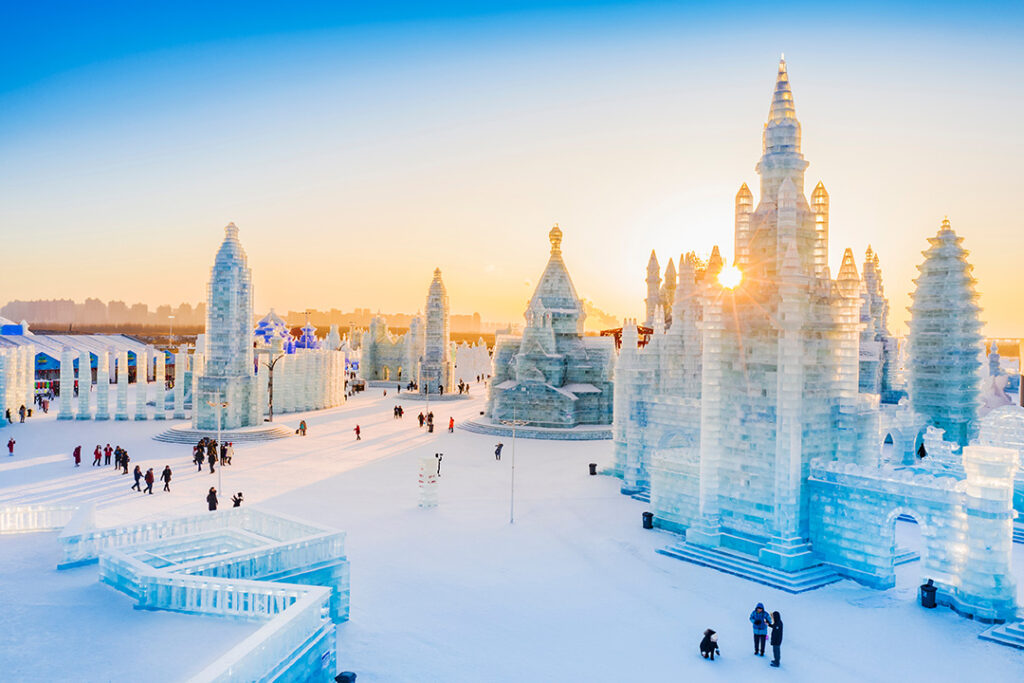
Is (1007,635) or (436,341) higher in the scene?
(436,341)

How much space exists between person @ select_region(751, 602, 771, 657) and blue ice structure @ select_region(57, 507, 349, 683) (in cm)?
801

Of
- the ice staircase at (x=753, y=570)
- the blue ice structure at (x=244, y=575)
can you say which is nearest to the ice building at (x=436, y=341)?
the ice staircase at (x=753, y=570)

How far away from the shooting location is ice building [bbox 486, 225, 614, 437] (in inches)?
1832

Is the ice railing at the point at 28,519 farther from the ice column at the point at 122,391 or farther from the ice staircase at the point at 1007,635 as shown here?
the ice column at the point at 122,391

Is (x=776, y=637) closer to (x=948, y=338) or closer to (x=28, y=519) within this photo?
(x=28, y=519)

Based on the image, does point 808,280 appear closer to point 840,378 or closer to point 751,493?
point 840,378

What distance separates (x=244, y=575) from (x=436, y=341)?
57322 mm

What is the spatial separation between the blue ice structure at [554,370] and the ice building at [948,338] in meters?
19.4

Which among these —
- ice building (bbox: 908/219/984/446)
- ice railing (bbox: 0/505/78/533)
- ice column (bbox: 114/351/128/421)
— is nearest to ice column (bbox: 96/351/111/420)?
ice column (bbox: 114/351/128/421)

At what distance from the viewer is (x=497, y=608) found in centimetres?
1612

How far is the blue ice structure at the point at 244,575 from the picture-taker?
10.2 meters

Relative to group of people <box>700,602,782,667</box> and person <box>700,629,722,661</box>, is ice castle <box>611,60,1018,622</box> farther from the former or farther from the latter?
person <box>700,629,722,661</box>

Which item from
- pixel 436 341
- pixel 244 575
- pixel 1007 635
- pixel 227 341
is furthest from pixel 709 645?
pixel 436 341

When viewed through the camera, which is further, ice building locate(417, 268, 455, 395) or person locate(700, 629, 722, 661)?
ice building locate(417, 268, 455, 395)
